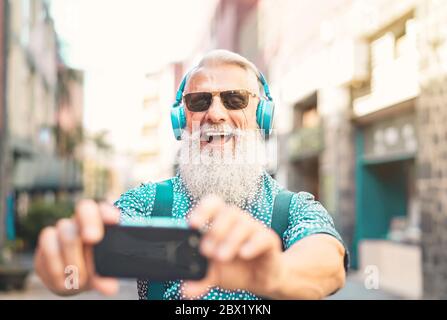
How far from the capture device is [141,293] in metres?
1.58

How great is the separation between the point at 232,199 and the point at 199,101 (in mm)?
269

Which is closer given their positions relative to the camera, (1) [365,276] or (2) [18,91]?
(1) [365,276]

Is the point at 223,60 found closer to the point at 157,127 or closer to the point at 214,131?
the point at 214,131

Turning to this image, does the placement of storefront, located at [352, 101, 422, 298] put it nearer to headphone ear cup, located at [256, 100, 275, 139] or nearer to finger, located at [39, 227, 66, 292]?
headphone ear cup, located at [256, 100, 275, 139]

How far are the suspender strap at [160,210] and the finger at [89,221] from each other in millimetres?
576

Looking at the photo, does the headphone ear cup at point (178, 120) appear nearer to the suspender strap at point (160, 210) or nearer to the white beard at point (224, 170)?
the white beard at point (224, 170)

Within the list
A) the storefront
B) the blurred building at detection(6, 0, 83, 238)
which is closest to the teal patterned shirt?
the storefront

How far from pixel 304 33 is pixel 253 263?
22.7ft

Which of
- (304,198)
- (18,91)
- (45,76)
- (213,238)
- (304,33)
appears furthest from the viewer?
(45,76)

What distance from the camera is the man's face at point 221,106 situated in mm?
1582

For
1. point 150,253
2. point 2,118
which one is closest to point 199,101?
point 150,253

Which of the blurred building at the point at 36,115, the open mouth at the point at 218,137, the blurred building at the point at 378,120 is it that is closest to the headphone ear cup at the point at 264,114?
the open mouth at the point at 218,137
